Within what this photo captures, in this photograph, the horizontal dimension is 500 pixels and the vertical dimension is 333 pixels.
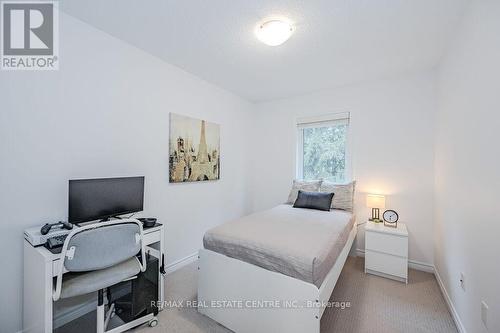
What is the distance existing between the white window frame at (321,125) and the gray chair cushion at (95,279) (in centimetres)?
282

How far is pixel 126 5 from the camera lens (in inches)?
62.8

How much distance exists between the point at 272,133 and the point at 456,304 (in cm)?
308

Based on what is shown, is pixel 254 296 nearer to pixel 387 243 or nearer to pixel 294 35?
pixel 387 243

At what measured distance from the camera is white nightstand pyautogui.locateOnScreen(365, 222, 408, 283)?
2.29 meters

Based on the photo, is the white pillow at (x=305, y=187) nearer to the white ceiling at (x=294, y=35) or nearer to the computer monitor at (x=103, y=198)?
the white ceiling at (x=294, y=35)

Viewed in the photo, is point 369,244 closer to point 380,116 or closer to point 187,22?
point 380,116

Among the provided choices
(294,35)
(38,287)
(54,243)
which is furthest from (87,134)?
(294,35)

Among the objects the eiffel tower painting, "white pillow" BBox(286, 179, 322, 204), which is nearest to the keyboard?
the eiffel tower painting

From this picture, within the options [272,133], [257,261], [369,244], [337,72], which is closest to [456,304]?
[369,244]

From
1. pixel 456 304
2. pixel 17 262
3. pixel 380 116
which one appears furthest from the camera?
pixel 380 116

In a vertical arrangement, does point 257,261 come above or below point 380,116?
below

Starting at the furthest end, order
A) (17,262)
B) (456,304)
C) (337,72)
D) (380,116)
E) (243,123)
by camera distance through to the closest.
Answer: (243,123)
(380,116)
(337,72)
(456,304)
(17,262)

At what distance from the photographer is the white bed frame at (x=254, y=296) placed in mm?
1330

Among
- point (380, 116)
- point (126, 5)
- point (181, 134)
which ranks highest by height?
point (126, 5)
